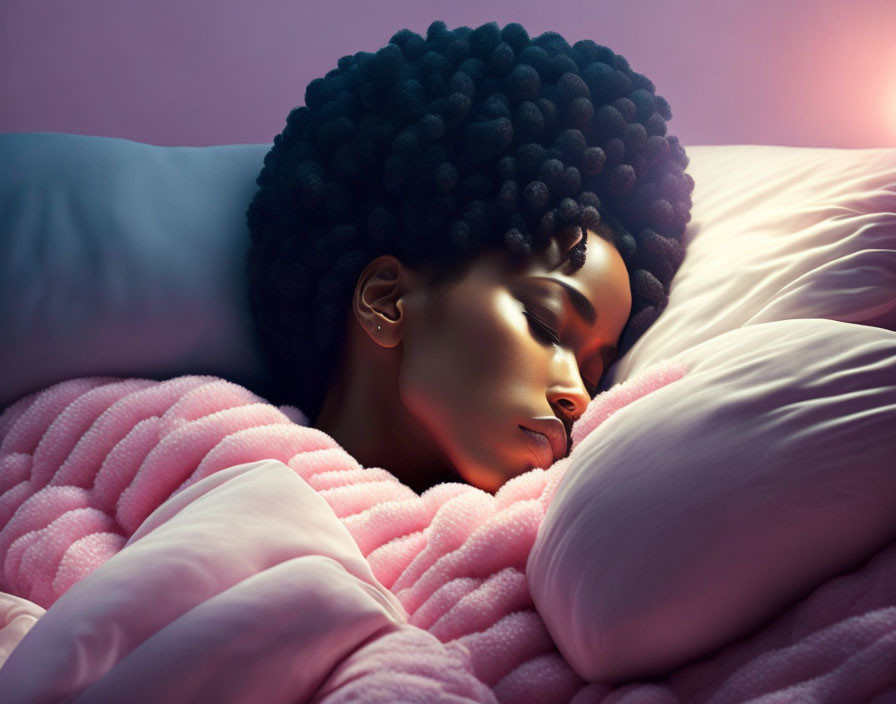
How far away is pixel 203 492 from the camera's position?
0.66 metres

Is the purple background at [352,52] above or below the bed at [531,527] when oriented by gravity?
above

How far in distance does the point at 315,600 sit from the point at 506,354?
1.49 ft

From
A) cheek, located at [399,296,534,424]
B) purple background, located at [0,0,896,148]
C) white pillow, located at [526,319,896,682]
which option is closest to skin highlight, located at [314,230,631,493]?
cheek, located at [399,296,534,424]

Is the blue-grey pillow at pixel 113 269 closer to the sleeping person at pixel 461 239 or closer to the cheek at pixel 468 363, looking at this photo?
the sleeping person at pixel 461 239

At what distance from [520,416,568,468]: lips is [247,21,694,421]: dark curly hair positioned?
0.20 m

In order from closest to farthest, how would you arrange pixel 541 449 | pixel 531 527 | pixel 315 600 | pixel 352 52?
pixel 315 600 → pixel 531 527 → pixel 541 449 → pixel 352 52

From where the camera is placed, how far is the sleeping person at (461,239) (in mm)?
947

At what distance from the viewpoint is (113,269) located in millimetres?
1025

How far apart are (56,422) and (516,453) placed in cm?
51

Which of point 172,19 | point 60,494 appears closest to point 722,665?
point 60,494

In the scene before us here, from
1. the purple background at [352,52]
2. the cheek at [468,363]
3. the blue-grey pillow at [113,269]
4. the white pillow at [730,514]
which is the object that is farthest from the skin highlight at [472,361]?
the purple background at [352,52]

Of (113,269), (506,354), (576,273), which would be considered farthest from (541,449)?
(113,269)

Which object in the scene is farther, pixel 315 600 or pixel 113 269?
pixel 113 269

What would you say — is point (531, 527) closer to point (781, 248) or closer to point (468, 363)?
point (468, 363)
